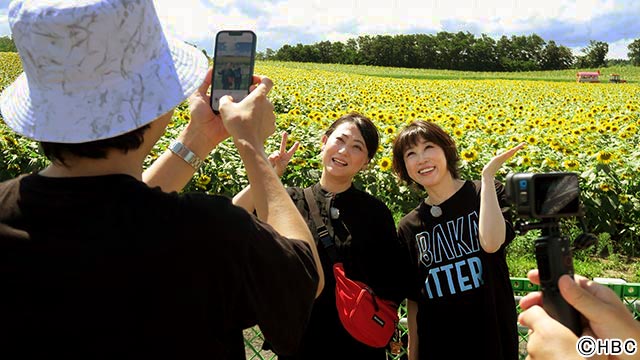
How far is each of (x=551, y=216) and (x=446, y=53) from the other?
66948mm

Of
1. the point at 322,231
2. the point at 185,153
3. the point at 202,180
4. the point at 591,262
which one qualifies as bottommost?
the point at 591,262

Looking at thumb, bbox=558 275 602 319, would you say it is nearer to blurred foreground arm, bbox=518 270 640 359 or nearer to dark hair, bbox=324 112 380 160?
blurred foreground arm, bbox=518 270 640 359

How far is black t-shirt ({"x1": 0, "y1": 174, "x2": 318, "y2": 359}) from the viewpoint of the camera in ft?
3.38

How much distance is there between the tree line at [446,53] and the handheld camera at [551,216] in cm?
6204

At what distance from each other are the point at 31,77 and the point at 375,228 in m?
1.54

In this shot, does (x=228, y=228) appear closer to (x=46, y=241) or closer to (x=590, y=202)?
(x=46, y=241)

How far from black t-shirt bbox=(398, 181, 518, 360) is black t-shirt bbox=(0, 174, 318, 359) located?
4.60 feet

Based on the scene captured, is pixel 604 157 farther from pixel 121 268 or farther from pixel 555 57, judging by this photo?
pixel 555 57

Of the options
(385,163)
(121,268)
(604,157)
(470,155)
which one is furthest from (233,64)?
(604,157)

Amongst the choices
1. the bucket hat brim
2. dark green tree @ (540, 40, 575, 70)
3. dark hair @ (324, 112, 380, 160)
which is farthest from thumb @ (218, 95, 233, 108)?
dark green tree @ (540, 40, 575, 70)

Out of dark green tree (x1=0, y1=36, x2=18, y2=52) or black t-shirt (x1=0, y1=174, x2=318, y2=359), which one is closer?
black t-shirt (x1=0, y1=174, x2=318, y2=359)

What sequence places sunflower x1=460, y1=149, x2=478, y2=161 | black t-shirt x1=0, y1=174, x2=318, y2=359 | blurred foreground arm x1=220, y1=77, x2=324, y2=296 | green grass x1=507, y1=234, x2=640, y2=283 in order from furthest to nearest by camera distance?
sunflower x1=460, y1=149, x2=478, y2=161
green grass x1=507, y1=234, x2=640, y2=283
blurred foreground arm x1=220, y1=77, x2=324, y2=296
black t-shirt x1=0, y1=174, x2=318, y2=359

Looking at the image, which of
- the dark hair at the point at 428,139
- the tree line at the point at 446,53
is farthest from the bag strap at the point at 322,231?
the tree line at the point at 446,53

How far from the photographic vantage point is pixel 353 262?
235cm
